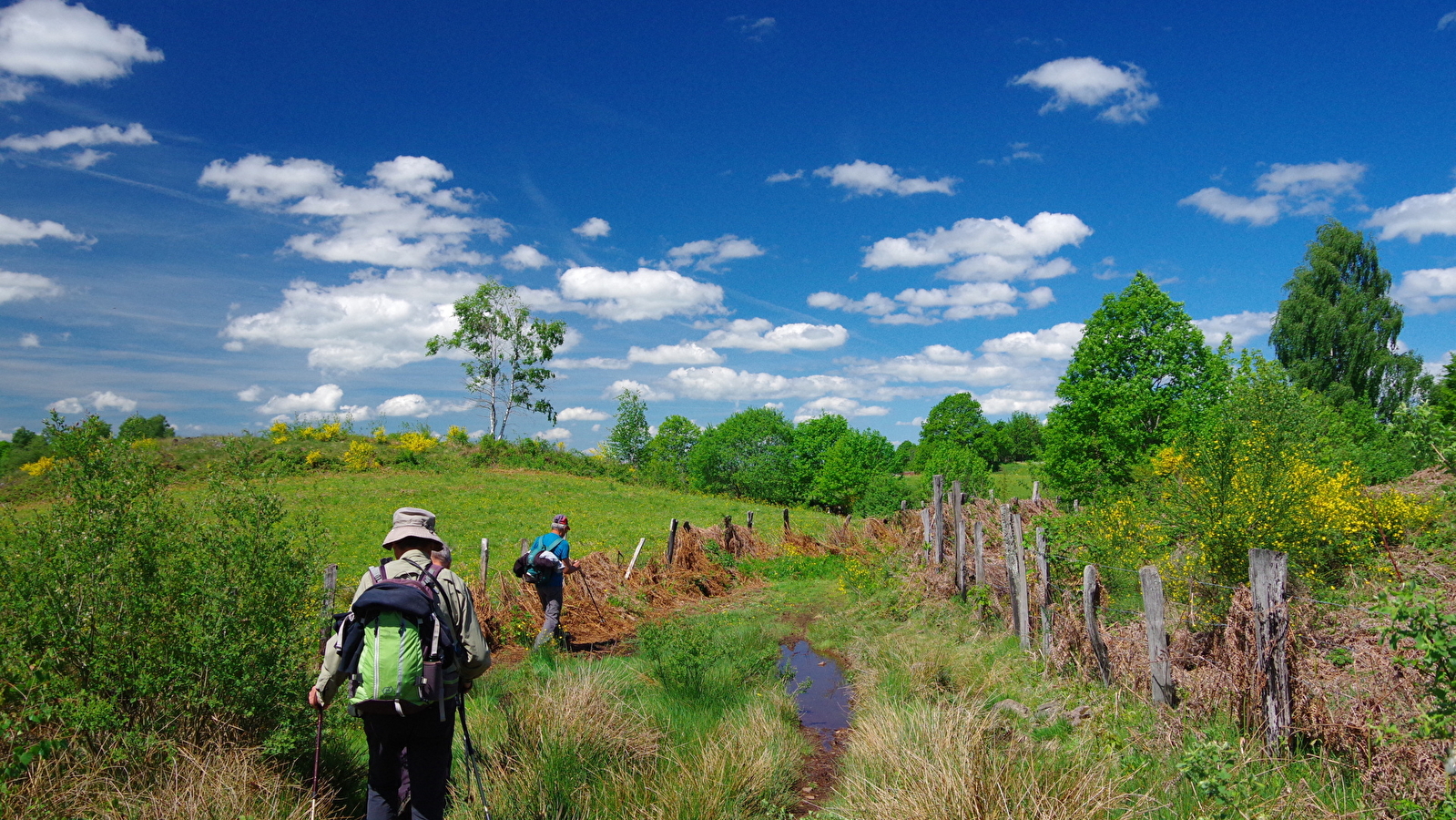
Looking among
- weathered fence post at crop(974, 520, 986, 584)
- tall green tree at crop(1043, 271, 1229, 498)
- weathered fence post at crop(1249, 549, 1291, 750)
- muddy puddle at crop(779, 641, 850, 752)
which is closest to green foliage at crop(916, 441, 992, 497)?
tall green tree at crop(1043, 271, 1229, 498)

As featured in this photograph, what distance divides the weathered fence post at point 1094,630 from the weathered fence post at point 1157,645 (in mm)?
858

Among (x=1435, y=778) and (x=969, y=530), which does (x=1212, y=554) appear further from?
(x=969, y=530)

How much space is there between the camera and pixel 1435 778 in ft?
13.7

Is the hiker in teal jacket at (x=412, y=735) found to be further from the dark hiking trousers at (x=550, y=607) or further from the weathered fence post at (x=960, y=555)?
the weathered fence post at (x=960, y=555)

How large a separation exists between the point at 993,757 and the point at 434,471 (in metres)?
37.7

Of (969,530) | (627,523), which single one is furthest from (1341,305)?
(627,523)

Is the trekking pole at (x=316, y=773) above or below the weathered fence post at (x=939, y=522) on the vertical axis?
below

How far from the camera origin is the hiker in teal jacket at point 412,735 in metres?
4.05

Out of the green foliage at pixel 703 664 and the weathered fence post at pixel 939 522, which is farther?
the weathered fence post at pixel 939 522

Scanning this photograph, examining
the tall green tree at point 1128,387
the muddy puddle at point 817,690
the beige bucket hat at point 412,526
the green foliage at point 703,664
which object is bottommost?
the muddy puddle at point 817,690

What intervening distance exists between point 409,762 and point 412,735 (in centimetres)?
15

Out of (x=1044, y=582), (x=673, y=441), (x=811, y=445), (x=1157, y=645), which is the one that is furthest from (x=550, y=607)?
(x=673, y=441)

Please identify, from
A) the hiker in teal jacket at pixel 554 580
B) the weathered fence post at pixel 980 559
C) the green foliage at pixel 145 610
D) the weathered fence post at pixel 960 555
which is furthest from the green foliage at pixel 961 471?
the green foliage at pixel 145 610

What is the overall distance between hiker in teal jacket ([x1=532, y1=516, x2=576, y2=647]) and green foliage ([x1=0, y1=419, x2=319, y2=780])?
16.1 ft
